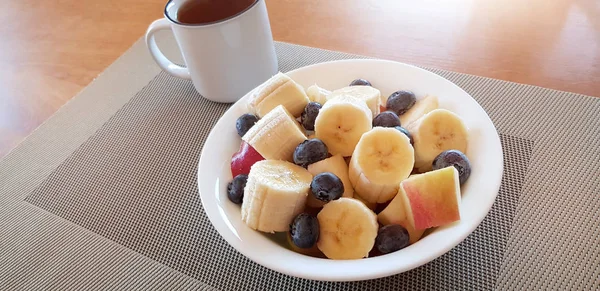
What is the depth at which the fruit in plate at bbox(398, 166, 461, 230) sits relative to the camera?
0.49 meters

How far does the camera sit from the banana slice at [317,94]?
67 cm

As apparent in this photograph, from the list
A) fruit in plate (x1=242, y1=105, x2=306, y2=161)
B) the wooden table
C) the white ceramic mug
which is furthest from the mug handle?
fruit in plate (x1=242, y1=105, x2=306, y2=161)

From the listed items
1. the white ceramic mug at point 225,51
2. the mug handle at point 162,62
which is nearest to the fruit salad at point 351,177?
the white ceramic mug at point 225,51

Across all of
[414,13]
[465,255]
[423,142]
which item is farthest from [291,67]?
[465,255]

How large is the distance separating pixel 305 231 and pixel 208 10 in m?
0.51

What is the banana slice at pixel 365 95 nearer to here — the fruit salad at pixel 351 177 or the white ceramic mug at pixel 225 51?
the fruit salad at pixel 351 177

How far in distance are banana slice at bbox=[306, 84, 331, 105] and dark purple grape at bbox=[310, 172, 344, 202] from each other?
177 millimetres

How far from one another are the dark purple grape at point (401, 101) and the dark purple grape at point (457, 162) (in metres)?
0.12

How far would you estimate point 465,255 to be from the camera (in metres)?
0.58

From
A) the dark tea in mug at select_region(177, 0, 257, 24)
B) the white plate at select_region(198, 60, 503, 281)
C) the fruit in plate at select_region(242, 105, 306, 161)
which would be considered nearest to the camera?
the white plate at select_region(198, 60, 503, 281)

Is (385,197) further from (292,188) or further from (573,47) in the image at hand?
(573,47)

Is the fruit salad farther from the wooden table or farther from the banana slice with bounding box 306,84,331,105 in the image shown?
the wooden table

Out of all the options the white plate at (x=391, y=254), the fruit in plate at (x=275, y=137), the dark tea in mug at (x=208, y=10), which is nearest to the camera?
the white plate at (x=391, y=254)

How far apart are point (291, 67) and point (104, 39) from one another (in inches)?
21.0
